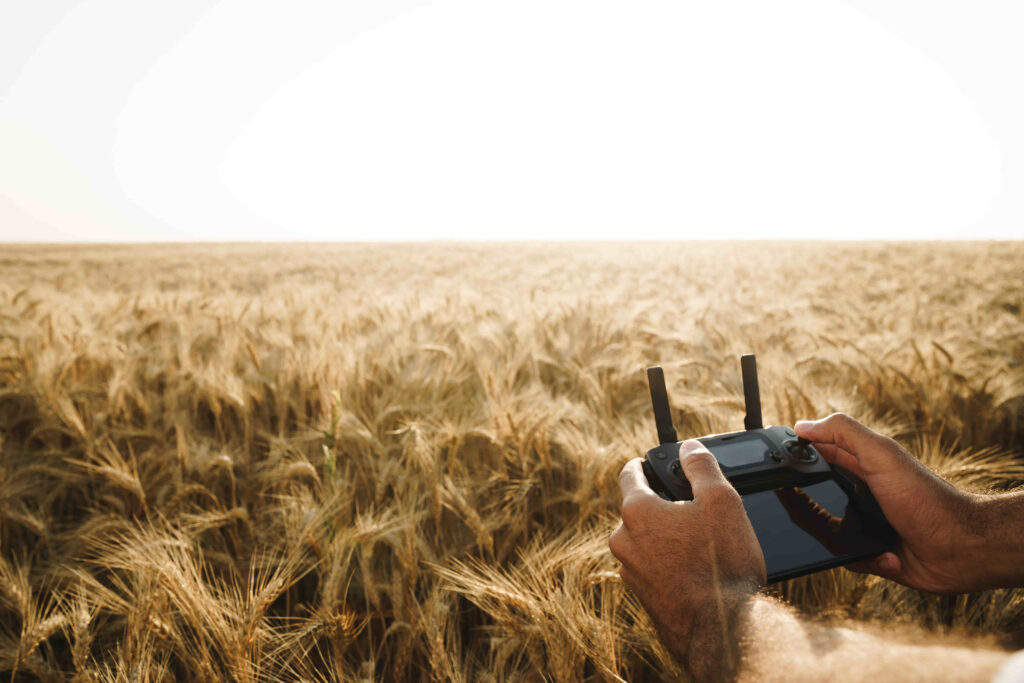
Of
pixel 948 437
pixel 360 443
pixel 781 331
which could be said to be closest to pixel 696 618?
pixel 360 443

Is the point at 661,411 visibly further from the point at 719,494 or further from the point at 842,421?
the point at 842,421

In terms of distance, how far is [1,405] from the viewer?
200 cm

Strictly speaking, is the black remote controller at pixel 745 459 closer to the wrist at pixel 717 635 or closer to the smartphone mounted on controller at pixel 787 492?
the smartphone mounted on controller at pixel 787 492

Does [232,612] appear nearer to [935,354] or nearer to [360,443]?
[360,443]

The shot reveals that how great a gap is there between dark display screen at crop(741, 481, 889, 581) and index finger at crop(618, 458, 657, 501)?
0.65 feet

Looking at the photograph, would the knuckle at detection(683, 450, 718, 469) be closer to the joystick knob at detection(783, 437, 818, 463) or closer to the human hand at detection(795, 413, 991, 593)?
the joystick knob at detection(783, 437, 818, 463)

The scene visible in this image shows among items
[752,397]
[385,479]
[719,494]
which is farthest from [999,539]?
[385,479]

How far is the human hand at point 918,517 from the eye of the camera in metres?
0.80

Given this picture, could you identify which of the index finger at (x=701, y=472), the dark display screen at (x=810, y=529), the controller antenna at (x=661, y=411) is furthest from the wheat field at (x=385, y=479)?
the controller antenna at (x=661, y=411)

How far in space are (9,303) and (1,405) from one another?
250 centimetres

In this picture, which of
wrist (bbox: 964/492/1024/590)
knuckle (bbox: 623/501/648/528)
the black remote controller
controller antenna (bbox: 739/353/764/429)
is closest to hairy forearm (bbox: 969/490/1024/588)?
wrist (bbox: 964/492/1024/590)

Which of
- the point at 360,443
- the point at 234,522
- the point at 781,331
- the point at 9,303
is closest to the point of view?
the point at 234,522

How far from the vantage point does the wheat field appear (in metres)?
0.93

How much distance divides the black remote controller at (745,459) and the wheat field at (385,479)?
196 millimetres
